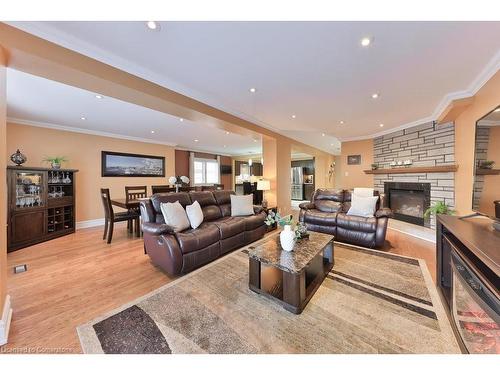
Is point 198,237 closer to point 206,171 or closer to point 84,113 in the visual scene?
point 84,113

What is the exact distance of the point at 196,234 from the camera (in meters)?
2.53

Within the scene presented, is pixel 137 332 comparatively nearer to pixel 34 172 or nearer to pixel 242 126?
pixel 242 126

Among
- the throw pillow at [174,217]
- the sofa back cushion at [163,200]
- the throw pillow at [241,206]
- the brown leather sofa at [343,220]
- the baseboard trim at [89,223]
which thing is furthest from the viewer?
the baseboard trim at [89,223]

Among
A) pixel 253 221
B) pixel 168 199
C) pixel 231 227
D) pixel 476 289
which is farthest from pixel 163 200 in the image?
pixel 476 289

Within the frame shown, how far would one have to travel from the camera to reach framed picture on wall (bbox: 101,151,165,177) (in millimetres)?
5270

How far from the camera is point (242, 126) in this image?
397 cm

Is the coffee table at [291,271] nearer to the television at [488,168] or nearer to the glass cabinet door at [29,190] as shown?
the television at [488,168]

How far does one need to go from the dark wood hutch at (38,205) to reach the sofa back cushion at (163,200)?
2.49 meters

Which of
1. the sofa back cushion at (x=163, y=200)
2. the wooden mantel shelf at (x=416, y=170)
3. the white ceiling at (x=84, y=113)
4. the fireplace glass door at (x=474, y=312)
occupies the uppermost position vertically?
the white ceiling at (x=84, y=113)

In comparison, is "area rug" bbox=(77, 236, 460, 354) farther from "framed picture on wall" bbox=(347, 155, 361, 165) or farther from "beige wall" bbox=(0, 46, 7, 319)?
"framed picture on wall" bbox=(347, 155, 361, 165)

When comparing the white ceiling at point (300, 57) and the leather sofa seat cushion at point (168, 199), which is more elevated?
the white ceiling at point (300, 57)

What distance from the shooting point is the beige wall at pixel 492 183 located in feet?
5.68

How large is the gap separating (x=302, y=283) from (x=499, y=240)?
4.70 ft

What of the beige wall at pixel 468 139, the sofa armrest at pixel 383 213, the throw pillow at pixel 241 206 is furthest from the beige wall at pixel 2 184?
the beige wall at pixel 468 139
